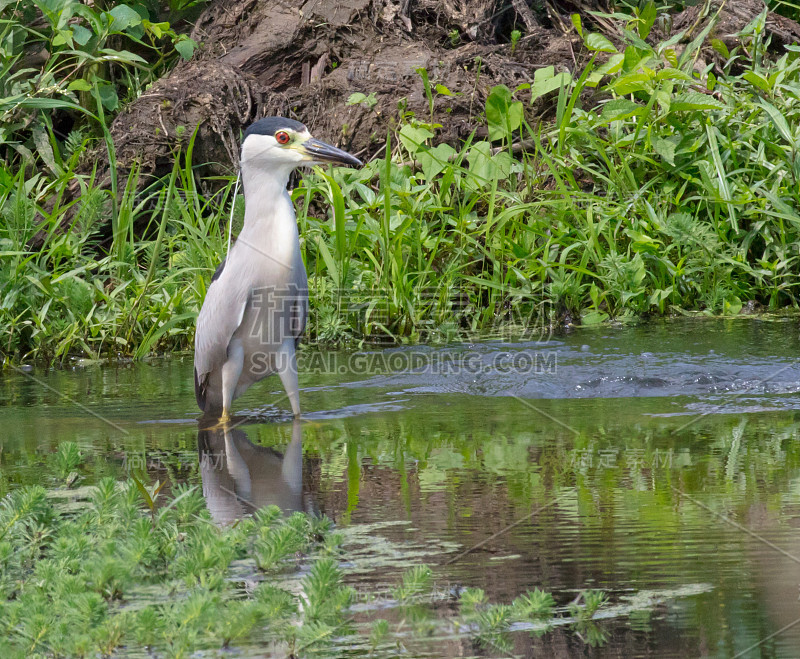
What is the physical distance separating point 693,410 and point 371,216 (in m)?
2.93

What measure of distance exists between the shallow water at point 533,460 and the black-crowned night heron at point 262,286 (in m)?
0.24

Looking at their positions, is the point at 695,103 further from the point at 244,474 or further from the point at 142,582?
the point at 142,582

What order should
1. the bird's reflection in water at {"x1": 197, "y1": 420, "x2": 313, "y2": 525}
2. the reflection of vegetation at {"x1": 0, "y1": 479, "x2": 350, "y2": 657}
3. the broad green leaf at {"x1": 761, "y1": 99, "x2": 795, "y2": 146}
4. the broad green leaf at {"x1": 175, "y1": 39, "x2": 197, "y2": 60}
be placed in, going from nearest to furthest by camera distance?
the reflection of vegetation at {"x1": 0, "y1": 479, "x2": 350, "y2": 657}, the bird's reflection in water at {"x1": 197, "y1": 420, "x2": 313, "y2": 525}, the broad green leaf at {"x1": 761, "y1": 99, "x2": 795, "y2": 146}, the broad green leaf at {"x1": 175, "y1": 39, "x2": 197, "y2": 60}

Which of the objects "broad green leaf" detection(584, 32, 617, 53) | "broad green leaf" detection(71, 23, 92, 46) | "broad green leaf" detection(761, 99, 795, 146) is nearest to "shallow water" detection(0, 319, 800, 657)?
Answer: "broad green leaf" detection(761, 99, 795, 146)

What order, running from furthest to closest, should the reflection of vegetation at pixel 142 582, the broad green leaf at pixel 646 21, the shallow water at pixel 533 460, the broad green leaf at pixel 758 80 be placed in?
the broad green leaf at pixel 646 21, the broad green leaf at pixel 758 80, the shallow water at pixel 533 460, the reflection of vegetation at pixel 142 582

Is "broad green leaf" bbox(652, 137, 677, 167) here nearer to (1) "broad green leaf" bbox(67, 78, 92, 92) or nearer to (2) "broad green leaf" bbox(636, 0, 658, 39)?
(2) "broad green leaf" bbox(636, 0, 658, 39)

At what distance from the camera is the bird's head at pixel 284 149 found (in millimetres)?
4555

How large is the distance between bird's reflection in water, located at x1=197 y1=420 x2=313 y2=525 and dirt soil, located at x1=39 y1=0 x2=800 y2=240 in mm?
3560

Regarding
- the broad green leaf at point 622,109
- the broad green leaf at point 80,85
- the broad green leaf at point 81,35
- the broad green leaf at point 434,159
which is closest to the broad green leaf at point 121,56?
the broad green leaf at point 81,35

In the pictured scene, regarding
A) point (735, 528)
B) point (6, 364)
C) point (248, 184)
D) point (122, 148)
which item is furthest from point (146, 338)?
point (735, 528)

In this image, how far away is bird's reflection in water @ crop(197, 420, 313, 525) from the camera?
2980 millimetres

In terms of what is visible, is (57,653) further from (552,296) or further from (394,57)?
(394,57)

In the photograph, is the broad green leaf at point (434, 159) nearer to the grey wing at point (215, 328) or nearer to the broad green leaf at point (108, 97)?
the grey wing at point (215, 328)

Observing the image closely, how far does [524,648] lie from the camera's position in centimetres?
194
